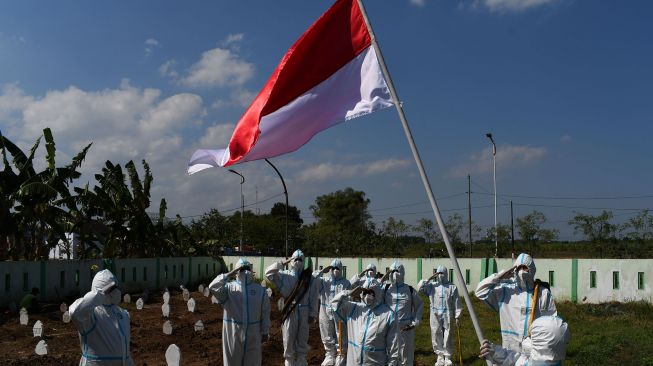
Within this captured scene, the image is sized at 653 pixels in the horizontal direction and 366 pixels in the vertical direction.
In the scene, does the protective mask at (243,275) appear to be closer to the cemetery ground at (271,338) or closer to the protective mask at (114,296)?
the protective mask at (114,296)

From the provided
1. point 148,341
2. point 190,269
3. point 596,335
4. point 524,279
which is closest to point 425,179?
point 524,279

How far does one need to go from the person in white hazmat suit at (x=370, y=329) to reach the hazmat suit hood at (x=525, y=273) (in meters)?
1.81

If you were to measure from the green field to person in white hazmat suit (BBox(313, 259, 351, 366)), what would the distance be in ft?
6.28

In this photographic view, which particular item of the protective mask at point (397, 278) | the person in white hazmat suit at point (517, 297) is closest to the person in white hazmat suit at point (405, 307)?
the protective mask at point (397, 278)

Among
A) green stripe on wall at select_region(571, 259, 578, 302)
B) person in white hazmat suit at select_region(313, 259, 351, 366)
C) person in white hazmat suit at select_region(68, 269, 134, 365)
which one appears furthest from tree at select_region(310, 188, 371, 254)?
person in white hazmat suit at select_region(68, 269, 134, 365)

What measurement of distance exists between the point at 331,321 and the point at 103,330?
699cm

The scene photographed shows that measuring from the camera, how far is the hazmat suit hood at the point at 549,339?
4.26 metres

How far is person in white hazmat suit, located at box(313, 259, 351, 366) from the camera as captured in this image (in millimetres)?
11922

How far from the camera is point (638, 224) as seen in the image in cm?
3109

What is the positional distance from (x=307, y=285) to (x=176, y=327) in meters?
5.73

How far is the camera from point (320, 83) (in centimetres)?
643

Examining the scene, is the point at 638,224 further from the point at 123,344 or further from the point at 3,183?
the point at 123,344

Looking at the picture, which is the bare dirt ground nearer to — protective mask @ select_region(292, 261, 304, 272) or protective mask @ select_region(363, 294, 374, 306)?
protective mask @ select_region(292, 261, 304, 272)

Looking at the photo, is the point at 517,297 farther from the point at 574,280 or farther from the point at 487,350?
the point at 574,280
